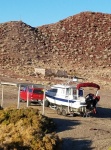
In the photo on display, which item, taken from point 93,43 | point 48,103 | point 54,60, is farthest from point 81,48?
point 48,103

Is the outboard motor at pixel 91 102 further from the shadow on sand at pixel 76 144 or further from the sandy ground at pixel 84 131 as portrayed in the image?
the shadow on sand at pixel 76 144

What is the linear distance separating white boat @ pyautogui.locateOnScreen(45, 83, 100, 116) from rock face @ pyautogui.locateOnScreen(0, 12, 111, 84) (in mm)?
34637

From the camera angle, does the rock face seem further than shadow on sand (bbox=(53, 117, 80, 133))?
Yes

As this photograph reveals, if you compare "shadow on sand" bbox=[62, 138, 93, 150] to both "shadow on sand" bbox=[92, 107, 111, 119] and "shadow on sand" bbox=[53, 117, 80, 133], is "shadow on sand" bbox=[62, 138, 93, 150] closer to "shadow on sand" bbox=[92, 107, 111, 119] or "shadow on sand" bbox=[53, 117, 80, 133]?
"shadow on sand" bbox=[53, 117, 80, 133]

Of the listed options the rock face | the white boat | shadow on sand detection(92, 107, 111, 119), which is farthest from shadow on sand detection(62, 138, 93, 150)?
the rock face

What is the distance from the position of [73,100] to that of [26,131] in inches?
367

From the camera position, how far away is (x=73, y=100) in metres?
31.7

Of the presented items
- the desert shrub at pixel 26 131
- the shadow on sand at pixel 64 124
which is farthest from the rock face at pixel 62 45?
the desert shrub at pixel 26 131

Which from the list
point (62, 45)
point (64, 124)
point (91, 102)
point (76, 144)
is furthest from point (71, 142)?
point (62, 45)

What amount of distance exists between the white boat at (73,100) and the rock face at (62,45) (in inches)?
1364

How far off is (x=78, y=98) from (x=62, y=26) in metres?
73.8

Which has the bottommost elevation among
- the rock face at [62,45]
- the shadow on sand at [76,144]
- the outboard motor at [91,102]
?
the shadow on sand at [76,144]

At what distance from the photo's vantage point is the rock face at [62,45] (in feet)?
258

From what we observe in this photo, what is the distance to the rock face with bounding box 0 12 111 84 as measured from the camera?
3091 inches
